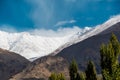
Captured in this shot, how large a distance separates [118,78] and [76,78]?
141ft

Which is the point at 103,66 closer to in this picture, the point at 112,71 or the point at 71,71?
the point at 112,71

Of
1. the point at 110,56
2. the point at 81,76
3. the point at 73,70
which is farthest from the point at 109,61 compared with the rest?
the point at 73,70

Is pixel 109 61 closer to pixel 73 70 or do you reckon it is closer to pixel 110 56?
pixel 110 56

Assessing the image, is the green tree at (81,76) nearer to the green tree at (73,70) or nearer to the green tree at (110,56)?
the green tree at (73,70)

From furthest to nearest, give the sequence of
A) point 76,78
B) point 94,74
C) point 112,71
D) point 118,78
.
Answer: point 76,78 → point 94,74 → point 112,71 → point 118,78

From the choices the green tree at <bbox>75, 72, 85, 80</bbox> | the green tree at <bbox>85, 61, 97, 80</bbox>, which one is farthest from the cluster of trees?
the green tree at <bbox>75, 72, 85, 80</bbox>

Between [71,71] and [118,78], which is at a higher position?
[71,71]

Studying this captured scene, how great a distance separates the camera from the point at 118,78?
96.8 m

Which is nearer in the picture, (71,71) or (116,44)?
(116,44)

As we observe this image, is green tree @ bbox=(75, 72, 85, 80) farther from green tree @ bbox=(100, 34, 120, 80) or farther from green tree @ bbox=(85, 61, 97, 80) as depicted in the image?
green tree @ bbox=(100, 34, 120, 80)

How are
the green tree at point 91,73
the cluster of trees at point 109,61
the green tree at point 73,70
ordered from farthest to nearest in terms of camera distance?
the green tree at point 73,70 → the green tree at point 91,73 → the cluster of trees at point 109,61

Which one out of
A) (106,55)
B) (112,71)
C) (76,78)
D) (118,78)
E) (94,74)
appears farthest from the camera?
(76,78)

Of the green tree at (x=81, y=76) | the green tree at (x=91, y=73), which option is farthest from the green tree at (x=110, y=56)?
the green tree at (x=81, y=76)

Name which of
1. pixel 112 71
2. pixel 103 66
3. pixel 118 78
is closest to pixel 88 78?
pixel 103 66
